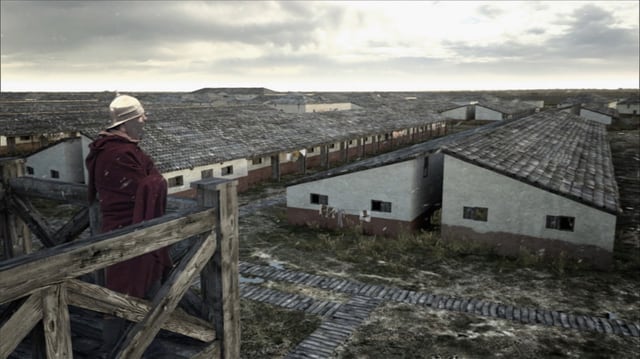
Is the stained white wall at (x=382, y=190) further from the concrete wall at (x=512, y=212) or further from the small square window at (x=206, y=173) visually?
the small square window at (x=206, y=173)

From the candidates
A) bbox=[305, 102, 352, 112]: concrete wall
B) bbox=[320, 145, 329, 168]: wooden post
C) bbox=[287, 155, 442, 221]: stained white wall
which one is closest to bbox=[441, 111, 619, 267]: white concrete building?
bbox=[287, 155, 442, 221]: stained white wall

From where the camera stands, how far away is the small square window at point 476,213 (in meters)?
15.9

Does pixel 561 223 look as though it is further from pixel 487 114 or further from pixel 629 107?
pixel 629 107

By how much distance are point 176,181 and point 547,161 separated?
1687cm

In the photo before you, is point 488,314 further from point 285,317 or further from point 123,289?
point 123,289

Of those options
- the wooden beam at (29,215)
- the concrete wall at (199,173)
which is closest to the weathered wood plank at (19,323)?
the wooden beam at (29,215)

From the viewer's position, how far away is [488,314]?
11180mm

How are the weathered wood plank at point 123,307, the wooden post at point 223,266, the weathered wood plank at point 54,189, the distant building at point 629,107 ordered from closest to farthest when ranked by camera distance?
1. the weathered wood plank at point 123,307
2. the wooden post at point 223,266
3. the weathered wood plank at point 54,189
4. the distant building at point 629,107

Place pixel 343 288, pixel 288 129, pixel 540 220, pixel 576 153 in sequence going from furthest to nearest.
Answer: pixel 288 129 < pixel 576 153 < pixel 540 220 < pixel 343 288

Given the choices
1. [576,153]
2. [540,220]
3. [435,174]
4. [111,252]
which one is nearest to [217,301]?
[111,252]

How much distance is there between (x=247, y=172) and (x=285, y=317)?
16.9 meters

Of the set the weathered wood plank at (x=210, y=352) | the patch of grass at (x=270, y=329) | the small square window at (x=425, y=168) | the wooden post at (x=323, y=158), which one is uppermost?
the weathered wood plank at (x=210, y=352)

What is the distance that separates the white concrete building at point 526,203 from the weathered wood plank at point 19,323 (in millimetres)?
14935

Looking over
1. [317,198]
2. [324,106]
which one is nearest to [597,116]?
[324,106]
